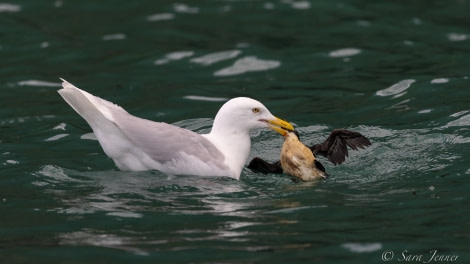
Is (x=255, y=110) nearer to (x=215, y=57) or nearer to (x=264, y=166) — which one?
(x=264, y=166)

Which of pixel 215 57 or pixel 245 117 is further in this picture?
pixel 215 57

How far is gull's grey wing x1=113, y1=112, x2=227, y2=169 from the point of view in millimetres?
10156

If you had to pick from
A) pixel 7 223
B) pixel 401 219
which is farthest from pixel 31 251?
pixel 401 219

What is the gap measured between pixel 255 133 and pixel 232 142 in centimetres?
179

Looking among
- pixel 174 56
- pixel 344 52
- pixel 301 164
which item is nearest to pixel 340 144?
pixel 301 164

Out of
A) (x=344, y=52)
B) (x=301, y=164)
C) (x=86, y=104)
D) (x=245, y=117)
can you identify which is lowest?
(x=344, y=52)

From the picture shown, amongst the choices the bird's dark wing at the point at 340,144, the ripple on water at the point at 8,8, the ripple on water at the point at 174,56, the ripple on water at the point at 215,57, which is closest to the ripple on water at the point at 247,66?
the ripple on water at the point at 215,57

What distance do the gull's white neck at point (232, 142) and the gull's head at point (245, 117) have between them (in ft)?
0.11

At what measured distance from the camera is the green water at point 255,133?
26.8 feet

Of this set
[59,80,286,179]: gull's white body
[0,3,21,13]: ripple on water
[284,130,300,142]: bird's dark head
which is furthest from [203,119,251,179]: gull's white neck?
[0,3,21,13]: ripple on water

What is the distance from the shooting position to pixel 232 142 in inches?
417

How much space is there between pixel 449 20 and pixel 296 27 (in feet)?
8.39

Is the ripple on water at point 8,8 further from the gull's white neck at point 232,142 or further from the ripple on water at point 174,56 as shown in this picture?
the gull's white neck at point 232,142

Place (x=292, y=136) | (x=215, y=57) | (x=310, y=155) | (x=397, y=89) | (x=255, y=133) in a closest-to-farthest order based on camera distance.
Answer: (x=310, y=155) → (x=292, y=136) → (x=255, y=133) → (x=397, y=89) → (x=215, y=57)
